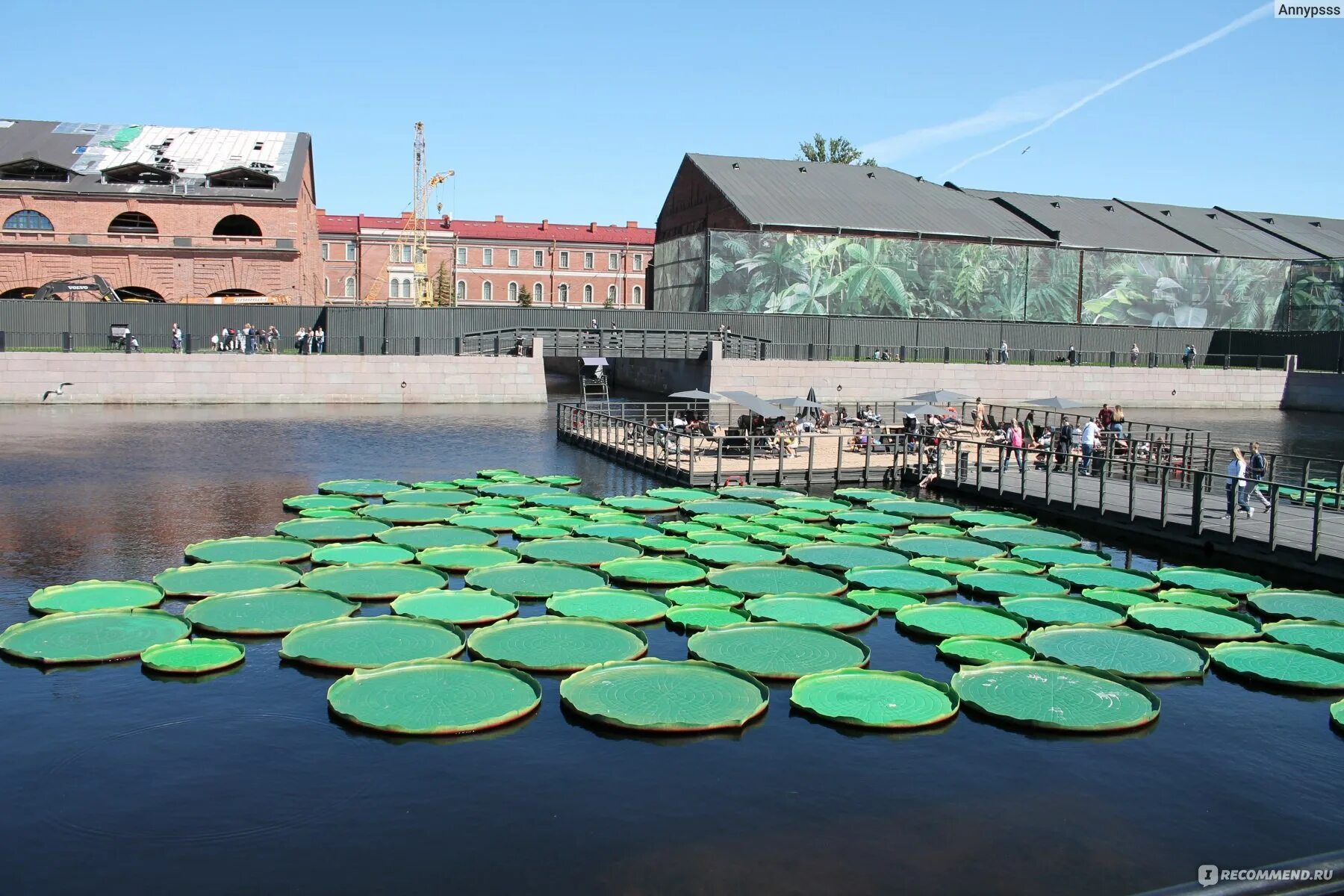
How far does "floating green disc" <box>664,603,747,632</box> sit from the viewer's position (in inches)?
626

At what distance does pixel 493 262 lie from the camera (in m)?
114

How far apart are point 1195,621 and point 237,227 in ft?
218

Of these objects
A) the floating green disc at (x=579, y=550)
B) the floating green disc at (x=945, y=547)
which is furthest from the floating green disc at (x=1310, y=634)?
the floating green disc at (x=579, y=550)

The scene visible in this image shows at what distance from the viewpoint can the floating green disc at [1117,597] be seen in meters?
17.2

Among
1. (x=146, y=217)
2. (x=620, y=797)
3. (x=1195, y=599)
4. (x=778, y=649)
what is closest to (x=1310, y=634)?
(x=1195, y=599)

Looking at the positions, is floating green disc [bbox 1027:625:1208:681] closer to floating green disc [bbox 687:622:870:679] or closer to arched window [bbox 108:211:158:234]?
floating green disc [bbox 687:622:870:679]

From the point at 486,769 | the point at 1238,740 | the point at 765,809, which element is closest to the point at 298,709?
the point at 486,769

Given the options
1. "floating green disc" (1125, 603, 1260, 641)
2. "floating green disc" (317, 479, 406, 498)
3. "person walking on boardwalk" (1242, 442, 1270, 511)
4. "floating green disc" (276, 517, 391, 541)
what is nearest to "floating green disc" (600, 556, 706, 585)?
"floating green disc" (276, 517, 391, 541)

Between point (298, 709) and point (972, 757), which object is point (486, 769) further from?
point (972, 757)

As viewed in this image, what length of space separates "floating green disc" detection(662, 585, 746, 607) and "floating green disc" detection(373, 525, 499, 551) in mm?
5081

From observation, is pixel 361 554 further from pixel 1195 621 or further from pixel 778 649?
pixel 1195 621

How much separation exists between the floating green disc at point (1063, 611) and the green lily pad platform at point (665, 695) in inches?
216

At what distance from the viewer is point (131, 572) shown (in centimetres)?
1808

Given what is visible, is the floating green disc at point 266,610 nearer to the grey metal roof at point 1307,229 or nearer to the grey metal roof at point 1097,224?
the grey metal roof at point 1097,224
